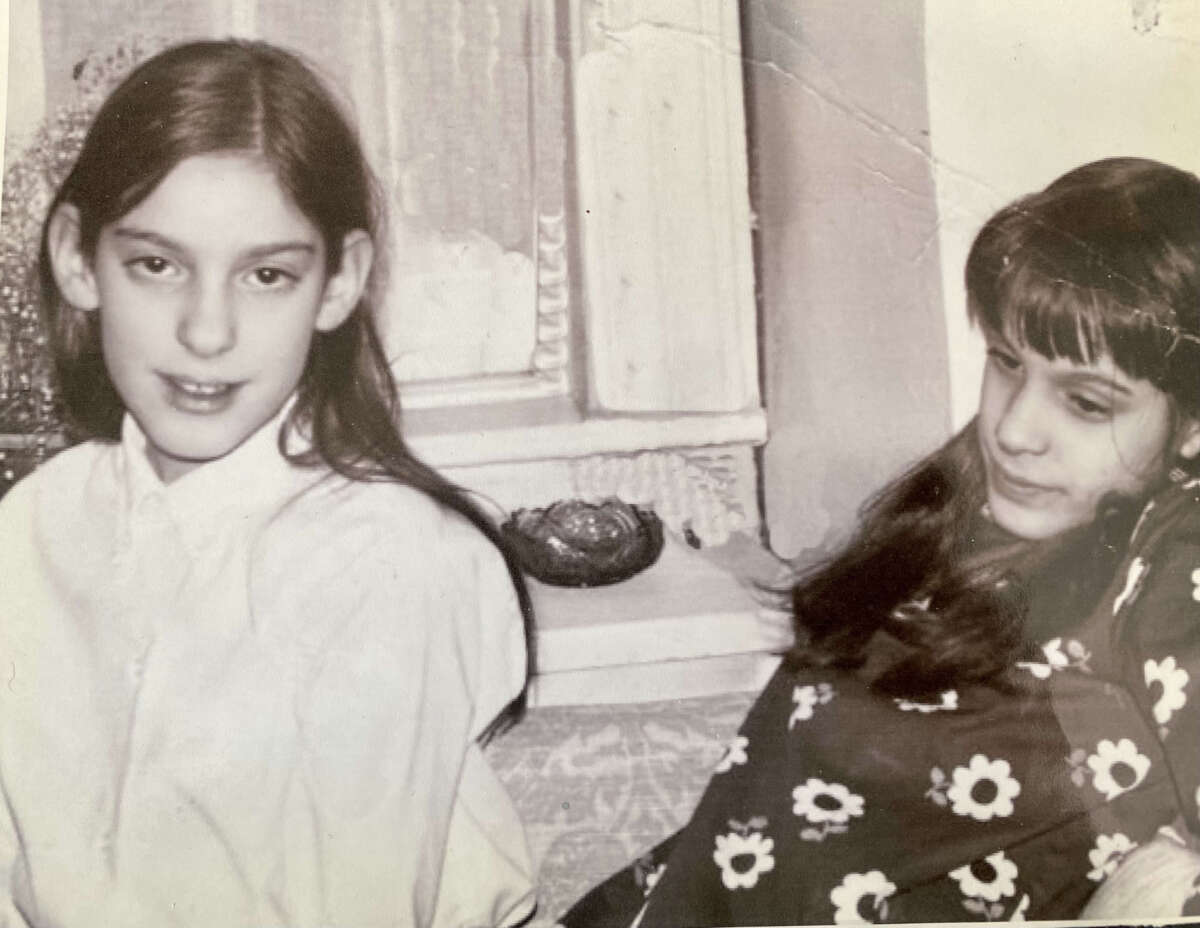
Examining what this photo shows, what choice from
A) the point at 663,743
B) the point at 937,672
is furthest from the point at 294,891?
the point at 937,672

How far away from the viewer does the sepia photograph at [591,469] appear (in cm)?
112

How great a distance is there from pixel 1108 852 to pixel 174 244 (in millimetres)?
959

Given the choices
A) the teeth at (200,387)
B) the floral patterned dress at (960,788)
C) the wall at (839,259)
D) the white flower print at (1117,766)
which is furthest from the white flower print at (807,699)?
the teeth at (200,387)

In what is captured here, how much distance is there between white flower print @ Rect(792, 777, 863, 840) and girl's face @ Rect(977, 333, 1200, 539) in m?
0.28

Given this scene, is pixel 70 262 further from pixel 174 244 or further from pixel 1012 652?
pixel 1012 652

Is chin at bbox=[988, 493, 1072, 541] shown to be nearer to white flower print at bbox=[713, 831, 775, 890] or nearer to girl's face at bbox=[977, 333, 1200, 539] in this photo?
girl's face at bbox=[977, 333, 1200, 539]

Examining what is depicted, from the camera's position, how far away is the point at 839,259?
121cm

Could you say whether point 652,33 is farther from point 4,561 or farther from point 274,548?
point 4,561

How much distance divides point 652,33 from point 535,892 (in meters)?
0.77

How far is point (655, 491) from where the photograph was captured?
1194 millimetres

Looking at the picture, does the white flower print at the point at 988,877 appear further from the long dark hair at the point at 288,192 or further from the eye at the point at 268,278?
the eye at the point at 268,278

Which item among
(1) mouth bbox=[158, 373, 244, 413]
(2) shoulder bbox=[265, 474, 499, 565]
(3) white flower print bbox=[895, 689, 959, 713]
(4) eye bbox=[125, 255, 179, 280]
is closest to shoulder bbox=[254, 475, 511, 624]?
(2) shoulder bbox=[265, 474, 499, 565]

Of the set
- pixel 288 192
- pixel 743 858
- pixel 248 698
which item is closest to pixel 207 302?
pixel 288 192

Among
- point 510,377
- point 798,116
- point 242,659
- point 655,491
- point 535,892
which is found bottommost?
→ point 535,892
